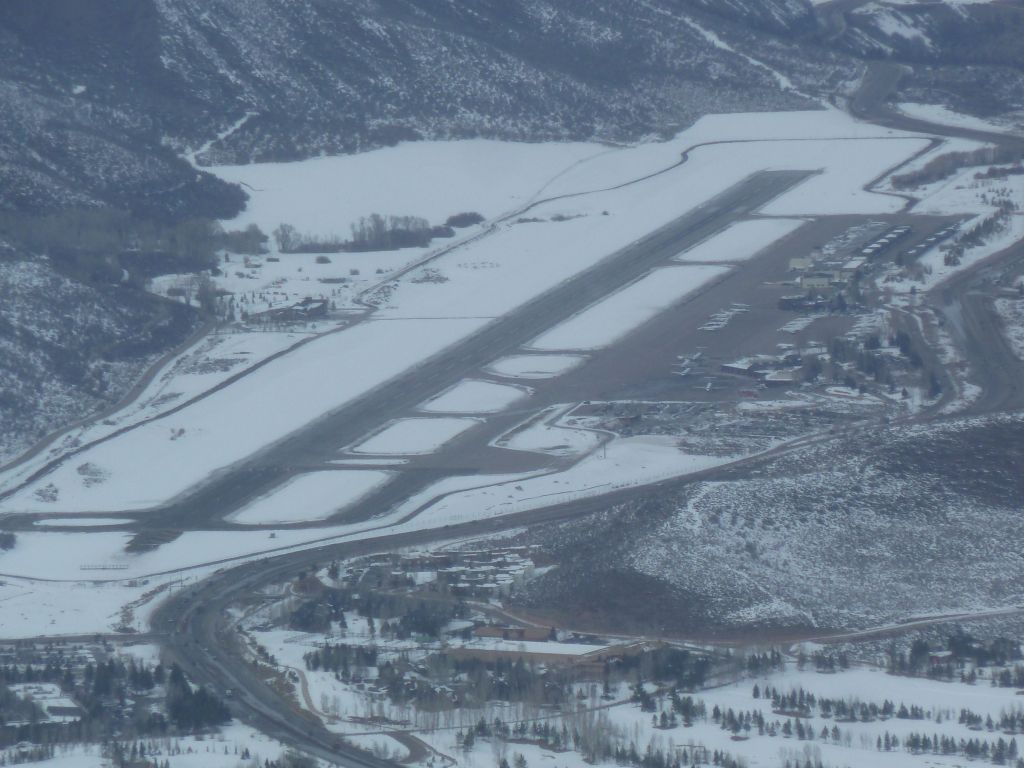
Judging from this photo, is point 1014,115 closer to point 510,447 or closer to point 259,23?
point 259,23

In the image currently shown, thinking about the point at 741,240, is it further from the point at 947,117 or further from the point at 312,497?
the point at 312,497

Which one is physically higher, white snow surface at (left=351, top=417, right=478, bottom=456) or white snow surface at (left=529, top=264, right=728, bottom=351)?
white snow surface at (left=529, top=264, right=728, bottom=351)

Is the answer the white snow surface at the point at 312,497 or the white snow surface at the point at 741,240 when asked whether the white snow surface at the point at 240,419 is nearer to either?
the white snow surface at the point at 312,497

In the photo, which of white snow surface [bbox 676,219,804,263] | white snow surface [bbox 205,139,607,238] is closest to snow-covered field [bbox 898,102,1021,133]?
white snow surface [bbox 205,139,607,238]

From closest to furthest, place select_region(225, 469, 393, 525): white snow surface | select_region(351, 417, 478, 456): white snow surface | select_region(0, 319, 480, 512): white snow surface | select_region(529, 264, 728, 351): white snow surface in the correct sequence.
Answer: select_region(225, 469, 393, 525): white snow surface < select_region(0, 319, 480, 512): white snow surface < select_region(351, 417, 478, 456): white snow surface < select_region(529, 264, 728, 351): white snow surface

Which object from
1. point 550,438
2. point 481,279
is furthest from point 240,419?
point 481,279

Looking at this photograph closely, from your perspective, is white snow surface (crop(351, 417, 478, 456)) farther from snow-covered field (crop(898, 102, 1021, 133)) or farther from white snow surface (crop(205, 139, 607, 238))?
snow-covered field (crop(898, 102, 1021, 133))

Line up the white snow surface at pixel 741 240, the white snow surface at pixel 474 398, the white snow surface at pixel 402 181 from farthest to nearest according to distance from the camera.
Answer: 1. the white snow surface at pixel 402 181
2. the white snow surface at pixel 741 240
3. the white snow surface at pixel 474 398

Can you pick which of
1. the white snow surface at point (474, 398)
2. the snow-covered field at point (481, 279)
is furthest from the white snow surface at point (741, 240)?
the white snow surface at point (474, 398)
